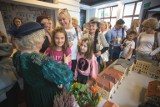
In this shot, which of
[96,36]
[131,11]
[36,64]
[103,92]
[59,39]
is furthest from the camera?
[131,11]

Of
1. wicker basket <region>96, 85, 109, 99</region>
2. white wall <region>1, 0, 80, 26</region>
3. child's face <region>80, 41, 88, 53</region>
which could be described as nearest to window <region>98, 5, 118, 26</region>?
white wall <region>1, 0, 80, 26</region>

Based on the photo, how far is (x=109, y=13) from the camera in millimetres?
6941

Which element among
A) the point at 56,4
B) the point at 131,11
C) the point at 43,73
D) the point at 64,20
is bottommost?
the point at 43,73

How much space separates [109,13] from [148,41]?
6326 millimetres

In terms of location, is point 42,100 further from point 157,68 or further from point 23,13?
point 23,13

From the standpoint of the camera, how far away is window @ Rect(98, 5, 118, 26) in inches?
257

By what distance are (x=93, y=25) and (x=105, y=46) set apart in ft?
1.25

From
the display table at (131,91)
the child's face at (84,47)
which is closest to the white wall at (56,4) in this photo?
the child's face at (84,47)

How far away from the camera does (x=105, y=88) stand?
75 centimetres

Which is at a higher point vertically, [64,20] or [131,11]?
[131,11]

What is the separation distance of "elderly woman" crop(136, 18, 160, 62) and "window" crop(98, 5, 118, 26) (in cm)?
571

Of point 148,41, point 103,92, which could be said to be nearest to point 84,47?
point 103,92

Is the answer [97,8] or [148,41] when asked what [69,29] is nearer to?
[148,41]

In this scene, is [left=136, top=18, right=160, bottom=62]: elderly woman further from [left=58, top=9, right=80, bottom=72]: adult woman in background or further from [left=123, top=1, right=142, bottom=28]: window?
[left=123, top=1, right=142, bottom=28]: window
